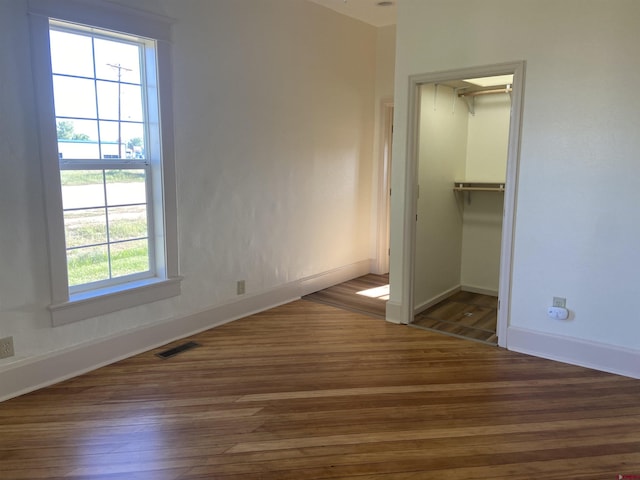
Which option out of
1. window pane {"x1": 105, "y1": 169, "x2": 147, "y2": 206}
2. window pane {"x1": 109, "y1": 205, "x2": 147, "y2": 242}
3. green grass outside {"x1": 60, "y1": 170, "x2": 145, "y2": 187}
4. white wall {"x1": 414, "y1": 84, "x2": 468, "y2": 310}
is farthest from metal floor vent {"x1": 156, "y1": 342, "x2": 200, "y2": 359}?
white wall {"x1": 414, "y1": 84, "x2": 468, "y2": 310}

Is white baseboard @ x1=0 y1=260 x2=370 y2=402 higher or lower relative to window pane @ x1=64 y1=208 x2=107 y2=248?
lower

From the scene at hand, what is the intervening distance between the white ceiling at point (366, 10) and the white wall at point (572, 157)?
4.23 ft

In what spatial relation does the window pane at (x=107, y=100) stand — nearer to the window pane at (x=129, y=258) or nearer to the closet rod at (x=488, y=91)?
the window pane at (x=129, y=258)

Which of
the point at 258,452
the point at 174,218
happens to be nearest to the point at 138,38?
the point at 174,218

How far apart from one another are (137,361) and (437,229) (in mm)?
2961

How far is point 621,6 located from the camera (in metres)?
2.92

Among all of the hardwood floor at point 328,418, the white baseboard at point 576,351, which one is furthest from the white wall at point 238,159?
the white baseboard at point 576,351

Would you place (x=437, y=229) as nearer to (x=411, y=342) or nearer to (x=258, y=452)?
(x=411, y=342)

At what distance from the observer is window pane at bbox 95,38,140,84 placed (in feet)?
10.2

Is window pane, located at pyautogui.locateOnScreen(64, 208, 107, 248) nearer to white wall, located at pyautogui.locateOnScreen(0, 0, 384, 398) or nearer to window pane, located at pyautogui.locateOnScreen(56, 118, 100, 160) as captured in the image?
white wall, located at pyautogui.locateOnScreen(0, 0, 384, 398)

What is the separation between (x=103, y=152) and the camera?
10.5 feet

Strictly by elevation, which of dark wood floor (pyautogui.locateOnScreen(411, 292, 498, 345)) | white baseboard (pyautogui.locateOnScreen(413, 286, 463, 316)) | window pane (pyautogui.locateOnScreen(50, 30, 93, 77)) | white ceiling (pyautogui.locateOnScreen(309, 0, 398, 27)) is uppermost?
white ceiling (pyautogui.locateOnScreen(309, 0, 398, 27))

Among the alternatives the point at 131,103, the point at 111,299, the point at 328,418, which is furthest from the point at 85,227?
the point at 328,418

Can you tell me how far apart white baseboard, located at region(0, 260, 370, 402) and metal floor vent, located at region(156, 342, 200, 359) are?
0.13 metres
